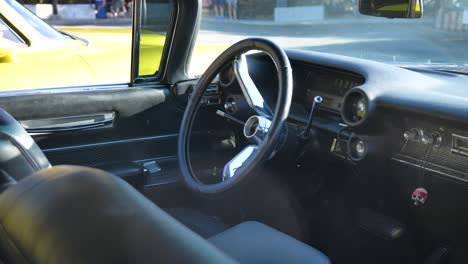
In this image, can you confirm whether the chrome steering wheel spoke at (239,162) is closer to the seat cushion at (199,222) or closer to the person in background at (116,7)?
the seat cushion at (199,222)

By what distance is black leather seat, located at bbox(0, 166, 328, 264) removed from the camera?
2.86 ft

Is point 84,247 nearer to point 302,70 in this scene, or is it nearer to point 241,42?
point 241,42

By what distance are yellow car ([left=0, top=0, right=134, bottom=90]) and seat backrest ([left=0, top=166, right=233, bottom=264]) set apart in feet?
7.78

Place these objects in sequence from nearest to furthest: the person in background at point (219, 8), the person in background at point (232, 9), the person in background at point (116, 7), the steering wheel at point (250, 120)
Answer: the steering wheel at point (250, 120) < the person in background at point (219, 8) < the person in background at point (232, 9) < the person in background at point (116, 7)

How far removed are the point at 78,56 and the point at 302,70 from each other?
66.2 inches

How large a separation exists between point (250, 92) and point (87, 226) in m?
1.62

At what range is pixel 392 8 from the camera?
2.11m

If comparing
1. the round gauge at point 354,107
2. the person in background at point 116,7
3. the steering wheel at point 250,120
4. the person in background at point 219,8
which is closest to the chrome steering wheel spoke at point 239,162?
the steering wheel at point 250,120

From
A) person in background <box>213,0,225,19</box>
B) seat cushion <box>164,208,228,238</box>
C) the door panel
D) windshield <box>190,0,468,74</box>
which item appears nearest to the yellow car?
the door panel

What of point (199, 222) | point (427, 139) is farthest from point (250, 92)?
point (199, 222)

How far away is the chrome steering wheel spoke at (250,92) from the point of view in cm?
240

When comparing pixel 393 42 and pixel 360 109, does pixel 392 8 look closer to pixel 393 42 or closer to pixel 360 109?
pixel 360 109

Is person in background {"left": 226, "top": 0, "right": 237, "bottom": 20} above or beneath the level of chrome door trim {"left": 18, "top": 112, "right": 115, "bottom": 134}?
above

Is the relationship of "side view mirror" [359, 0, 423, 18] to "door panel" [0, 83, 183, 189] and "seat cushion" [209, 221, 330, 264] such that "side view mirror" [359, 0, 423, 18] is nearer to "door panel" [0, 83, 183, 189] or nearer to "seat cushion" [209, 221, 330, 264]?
"seat cushion" [209, 221, 330, 264]
